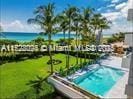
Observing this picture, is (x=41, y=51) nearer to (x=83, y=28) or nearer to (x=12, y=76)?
(x=83, y=28)

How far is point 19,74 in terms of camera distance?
21250 mm

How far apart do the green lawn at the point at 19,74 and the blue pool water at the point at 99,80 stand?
3623 millimetres

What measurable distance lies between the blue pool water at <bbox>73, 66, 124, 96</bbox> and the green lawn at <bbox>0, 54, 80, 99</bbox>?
3.62 m

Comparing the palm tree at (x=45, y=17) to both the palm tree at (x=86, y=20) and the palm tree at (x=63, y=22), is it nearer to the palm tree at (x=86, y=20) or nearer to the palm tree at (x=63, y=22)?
the palm tree at (x=63, y=22)

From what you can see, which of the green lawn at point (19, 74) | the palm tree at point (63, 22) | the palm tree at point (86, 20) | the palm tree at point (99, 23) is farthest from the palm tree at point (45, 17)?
the palm tree at point (99, 23)

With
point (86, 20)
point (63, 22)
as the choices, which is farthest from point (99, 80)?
point (86, 20)

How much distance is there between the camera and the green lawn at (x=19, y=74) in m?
16.2

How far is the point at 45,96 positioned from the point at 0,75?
24.6ft

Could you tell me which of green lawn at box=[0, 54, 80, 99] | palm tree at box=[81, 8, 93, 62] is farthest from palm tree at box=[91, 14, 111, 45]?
green lawn at box=[0, 54, 80, 99]

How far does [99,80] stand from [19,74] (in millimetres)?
7050

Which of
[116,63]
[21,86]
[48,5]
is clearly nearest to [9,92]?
[21,86]

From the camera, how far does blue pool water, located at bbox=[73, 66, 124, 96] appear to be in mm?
18391

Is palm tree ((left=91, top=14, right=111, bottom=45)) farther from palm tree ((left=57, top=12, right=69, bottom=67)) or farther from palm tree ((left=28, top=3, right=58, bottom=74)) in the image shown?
palm tree ((left=28, top=3, right=58, bottom=74))

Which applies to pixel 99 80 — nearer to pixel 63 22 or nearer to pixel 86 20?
pixel 63 22
